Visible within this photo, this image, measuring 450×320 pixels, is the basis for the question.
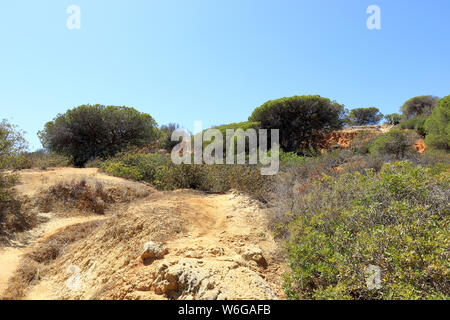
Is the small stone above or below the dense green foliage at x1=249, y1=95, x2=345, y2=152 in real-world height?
below

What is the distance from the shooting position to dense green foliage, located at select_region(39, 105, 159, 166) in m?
17.8

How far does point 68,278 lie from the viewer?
3.93 meters

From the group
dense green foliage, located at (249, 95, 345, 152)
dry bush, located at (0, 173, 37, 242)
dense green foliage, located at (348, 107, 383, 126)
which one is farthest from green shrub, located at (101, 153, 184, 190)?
dense green foliage, located at (348, 107, 383, 126)

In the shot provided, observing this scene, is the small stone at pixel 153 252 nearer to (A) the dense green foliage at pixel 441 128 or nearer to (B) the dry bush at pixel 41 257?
(B) the dry bush at pixel 41 257

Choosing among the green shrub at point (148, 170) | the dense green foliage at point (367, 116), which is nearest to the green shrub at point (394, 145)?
the green shrub at point (148, 170)

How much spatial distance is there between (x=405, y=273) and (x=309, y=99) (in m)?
19.3

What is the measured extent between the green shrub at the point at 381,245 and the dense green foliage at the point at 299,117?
16944mm

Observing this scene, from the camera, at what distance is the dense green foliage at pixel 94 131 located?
17.8 m

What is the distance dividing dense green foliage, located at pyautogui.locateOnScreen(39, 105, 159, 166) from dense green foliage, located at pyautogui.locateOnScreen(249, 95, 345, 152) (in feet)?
29.7

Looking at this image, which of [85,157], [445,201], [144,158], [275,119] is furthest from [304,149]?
[445,201]

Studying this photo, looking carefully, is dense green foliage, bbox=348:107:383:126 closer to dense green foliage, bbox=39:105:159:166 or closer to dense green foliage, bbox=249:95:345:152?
dense green foliage, bbox=249:95:345:152

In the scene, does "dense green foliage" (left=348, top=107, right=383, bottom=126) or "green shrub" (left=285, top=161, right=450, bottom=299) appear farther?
"dense green foliage" (left=348, top=107, right=383, bottom=126)

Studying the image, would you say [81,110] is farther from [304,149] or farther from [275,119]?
[304,149]

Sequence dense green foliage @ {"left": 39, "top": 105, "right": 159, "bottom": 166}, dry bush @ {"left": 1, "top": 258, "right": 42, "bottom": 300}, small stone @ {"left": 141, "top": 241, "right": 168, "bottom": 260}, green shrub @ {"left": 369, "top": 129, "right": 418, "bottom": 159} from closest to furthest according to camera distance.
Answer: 1. small stone @ {"left": 141, "top": 241, "right": 168, "bottom": 260}
2. dry bush @ {"left": 1, "top": 258, "right": 42, "bottom": 300}
3. green shrub @ {"left": 369, "top": 129, "right": 418, "bottom": 159}
4. dense green foliage @ {"left": 39, "top": 105, "right": 159, "bottom": 166}
